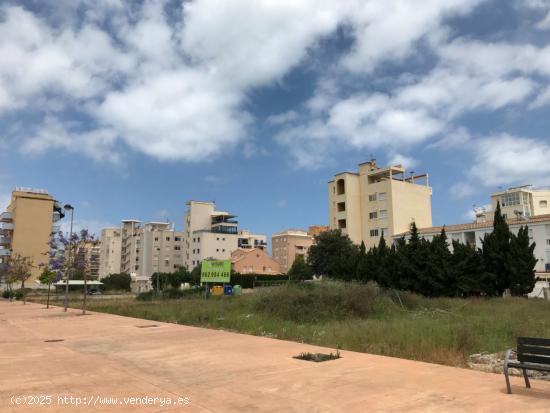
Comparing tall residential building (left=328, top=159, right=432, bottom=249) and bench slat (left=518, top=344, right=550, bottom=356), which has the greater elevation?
tall residential building (left=328, top=159, right=432, bottom=249)

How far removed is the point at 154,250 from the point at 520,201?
247 feet

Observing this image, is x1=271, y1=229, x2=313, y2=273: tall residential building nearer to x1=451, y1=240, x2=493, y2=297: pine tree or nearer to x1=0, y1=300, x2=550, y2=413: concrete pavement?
x1=451, y1=240, x2=493, y2=297: pine tree

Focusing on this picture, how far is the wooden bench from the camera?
6.36 m

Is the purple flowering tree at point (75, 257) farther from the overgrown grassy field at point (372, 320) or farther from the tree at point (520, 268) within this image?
the tree at point (520, 268)

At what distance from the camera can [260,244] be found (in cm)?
13388

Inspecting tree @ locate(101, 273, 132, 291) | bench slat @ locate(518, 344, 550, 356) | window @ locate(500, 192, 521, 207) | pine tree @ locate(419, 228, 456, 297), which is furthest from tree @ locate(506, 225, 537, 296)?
tree @ locate(101, 273, 132, 291)

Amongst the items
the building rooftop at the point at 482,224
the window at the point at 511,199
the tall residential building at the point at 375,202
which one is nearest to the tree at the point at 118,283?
the tall residential building at the point at 375,202

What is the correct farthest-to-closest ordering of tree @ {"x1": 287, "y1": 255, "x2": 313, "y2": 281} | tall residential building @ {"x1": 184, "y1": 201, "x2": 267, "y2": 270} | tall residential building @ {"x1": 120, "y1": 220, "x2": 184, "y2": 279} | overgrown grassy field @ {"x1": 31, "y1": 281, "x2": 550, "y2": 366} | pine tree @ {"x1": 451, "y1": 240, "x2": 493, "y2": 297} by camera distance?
tall residential building @ {"x1": 120, "y1": 220, "x2": 184, "y2": 279} < tall residential building @ {"x1": 184, "y1": 201, "x2": 267, "y2": 270} < tree @ {"x1": 287, "y1": 255, "x2": 313, "y2": 281} < pine tree @ {"x1": 451, "y1": 240, "x2": 493, "y2": 297} < overgrown grassy field @ {"x1": 31, "y1": 281, "x2": 550, "y2": 366}

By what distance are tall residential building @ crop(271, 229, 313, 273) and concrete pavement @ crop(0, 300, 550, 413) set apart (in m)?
114

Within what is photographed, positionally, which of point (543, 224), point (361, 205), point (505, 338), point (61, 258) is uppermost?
point (361, 205)

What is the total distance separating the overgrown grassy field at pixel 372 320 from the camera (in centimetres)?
1112

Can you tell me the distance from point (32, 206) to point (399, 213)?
63.5m

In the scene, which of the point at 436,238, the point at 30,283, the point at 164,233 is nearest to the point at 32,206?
the point at 30,283

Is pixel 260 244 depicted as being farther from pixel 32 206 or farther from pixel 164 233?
pixel 32 206
